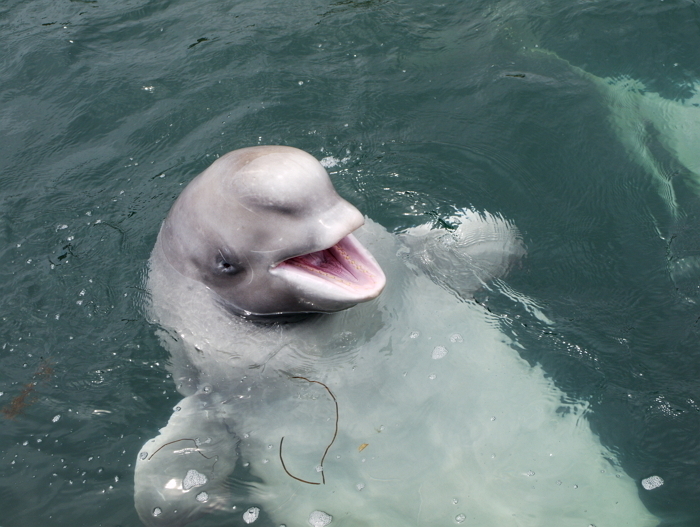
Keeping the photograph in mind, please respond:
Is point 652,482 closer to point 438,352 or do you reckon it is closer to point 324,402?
point 438,352

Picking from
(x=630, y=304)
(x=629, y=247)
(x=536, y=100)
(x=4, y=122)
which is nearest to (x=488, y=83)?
(x=536, y=100)

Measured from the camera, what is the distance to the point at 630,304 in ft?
19.5

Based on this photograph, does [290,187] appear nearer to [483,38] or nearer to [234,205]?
[234,205]

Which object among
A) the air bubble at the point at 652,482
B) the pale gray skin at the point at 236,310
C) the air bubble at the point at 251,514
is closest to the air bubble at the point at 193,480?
the pale gray skin at the point at 236,310

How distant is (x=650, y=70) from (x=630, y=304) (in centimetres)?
370

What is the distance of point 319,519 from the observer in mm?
5008

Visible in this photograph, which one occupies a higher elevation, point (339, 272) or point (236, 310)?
point (339, 272)

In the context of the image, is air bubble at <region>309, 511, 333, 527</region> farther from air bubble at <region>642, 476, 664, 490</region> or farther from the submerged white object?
the submerged white object

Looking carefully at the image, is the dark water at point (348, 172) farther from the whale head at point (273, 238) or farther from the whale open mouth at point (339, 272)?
the whale open mouth at point (339, 272)

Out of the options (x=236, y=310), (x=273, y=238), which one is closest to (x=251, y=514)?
(x=236, y=310)

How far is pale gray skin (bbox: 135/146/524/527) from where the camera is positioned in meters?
4.64

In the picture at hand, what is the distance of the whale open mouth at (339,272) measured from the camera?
Answer: 457 centimetres

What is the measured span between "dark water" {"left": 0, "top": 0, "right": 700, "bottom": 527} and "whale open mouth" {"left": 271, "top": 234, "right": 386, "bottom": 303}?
1.54m

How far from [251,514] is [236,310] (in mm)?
1433
